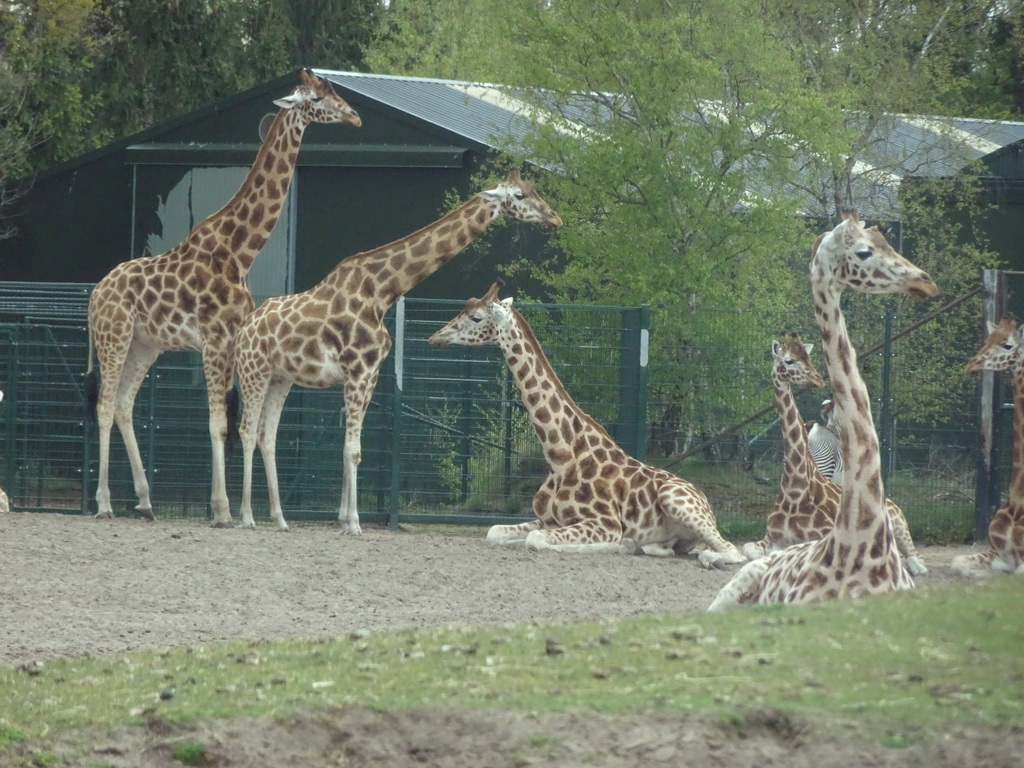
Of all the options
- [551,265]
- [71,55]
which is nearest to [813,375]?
[551,265]

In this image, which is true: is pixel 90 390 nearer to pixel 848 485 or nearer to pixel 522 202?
pixel 522 202

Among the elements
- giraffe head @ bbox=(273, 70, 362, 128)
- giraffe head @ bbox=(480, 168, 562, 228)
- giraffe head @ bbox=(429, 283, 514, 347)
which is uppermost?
giraffe head @ bbox=(273, 70, 362, 128)

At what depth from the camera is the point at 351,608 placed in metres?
9.32

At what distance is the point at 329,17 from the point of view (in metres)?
31.2

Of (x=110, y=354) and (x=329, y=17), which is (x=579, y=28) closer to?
(x=110, y=354)

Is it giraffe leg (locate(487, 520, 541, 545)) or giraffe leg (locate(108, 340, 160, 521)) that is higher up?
giraffe leg (locate(108, 340, 160, 521))

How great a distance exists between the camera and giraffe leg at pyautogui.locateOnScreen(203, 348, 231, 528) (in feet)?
43.3

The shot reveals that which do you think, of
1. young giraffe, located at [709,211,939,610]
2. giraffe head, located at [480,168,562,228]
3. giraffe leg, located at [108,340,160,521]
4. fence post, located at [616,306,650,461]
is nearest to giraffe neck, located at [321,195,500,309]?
giraffe head, located at [480,168,562,228]

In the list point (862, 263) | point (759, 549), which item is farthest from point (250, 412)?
point (862, 263)

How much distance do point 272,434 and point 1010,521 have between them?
6182 millimetres

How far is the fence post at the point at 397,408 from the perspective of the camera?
14094 millimetres

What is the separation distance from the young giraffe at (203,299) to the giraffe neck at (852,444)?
6.98 meters

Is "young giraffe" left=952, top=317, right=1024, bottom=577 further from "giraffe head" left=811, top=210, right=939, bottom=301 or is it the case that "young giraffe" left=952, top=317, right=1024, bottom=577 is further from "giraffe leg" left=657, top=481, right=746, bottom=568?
"giraffe head" left=811, top=210, right=939, bottom=301

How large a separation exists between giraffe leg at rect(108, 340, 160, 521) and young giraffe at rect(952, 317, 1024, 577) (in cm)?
710
